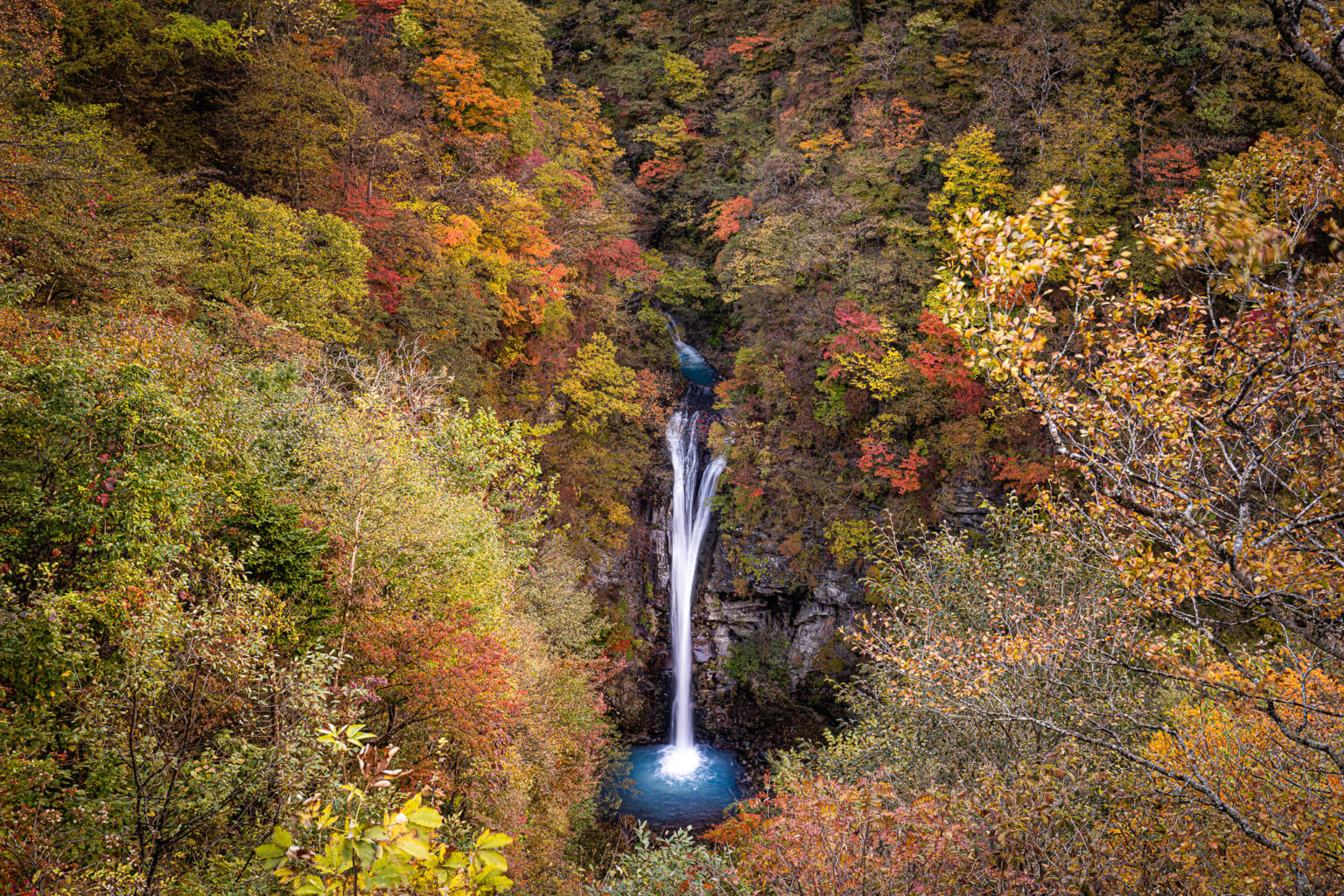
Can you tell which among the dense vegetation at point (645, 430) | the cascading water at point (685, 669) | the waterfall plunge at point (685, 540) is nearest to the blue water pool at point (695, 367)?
the cascading water at point (685, 669)

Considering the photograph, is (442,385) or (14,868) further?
(442,385)

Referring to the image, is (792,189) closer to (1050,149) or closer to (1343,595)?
(1050,149)

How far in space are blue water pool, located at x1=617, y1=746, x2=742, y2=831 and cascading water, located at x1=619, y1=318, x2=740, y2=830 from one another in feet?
0.09

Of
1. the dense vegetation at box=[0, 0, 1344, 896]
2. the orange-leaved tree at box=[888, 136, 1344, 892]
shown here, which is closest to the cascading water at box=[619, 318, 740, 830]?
the dense vegetation at box=[0, 0, 1344, 896]

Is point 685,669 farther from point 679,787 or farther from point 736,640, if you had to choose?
point 679,787

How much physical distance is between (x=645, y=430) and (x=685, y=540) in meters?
4.33

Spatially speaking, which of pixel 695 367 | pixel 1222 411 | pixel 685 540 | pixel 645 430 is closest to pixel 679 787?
pixel 685 540

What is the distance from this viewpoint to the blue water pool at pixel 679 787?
17391mm

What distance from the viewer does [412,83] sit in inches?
757

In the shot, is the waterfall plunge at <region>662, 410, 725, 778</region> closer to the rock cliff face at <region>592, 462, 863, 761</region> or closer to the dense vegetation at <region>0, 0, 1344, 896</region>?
the rock cliff face at <region>592, 462, 863, 761</region>

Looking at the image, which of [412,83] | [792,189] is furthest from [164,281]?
[792,189]

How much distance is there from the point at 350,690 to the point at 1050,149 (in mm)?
19997

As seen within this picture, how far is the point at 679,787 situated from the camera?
A: 18.8 meters

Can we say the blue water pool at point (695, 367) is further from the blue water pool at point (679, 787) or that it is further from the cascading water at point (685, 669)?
the blue water pool at point (679, 787)
